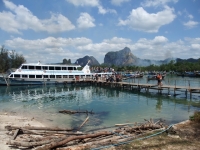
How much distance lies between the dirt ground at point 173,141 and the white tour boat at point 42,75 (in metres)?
40.1

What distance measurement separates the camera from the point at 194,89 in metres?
27.2

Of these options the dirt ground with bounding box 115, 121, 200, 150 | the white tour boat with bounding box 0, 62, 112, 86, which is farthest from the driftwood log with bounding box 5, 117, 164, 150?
the white tour boat with bounding box 0, 62, 112, 86

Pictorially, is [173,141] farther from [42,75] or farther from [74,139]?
[42,75]

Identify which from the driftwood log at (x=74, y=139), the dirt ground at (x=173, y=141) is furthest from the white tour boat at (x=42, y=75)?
the dirt ground at (x=173, y=141)

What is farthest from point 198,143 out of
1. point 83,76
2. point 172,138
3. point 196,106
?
point 83,76

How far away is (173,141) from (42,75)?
42366 mm

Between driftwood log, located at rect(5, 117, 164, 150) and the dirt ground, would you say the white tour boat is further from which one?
the dirt ground

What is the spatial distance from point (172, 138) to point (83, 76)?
45887mm

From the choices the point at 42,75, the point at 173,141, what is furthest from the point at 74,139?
the point at 42,75

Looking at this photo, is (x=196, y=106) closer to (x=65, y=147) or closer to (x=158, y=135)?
(x=158, y=135)

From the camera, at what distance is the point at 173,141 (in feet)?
28.1

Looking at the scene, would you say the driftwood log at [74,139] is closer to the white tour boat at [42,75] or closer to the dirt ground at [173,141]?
the dirt ground at [173,141]

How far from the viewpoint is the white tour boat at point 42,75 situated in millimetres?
44094

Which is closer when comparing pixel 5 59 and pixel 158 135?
pixel 158 135
